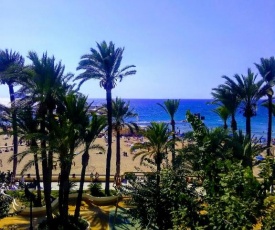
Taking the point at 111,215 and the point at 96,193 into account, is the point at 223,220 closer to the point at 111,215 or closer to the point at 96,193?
the point at 111,215

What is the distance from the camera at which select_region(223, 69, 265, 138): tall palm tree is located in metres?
24.5

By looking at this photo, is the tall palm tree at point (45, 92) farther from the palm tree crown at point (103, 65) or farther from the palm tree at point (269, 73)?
the palm tree at point (269, 73)

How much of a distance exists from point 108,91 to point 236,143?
10.7 metres

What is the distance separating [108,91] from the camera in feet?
74.8

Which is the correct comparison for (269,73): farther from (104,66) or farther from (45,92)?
(45,92)

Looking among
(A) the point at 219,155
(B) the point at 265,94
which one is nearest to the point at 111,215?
(A) the point at 219,155

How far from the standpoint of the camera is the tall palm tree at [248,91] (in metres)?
24.5

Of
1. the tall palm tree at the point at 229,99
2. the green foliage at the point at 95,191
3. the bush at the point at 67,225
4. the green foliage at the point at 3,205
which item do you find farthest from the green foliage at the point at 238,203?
the tall palm tree at the point at 229,99

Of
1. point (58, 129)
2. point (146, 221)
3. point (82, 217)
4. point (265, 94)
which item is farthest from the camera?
point (265, 94)

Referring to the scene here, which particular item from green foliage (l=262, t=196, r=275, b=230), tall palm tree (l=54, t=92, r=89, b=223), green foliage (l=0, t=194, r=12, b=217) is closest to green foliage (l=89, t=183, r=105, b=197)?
tall palm tree (l=54, t=92, r=89, b=223)

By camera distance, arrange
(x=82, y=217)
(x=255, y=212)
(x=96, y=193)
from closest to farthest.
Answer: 1. (x=255, y=212)
2. (x=82, y=217)
3. (x=96, y=193)

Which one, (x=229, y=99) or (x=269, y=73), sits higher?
(x=269, y=73)

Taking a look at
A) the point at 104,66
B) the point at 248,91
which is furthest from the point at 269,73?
the point at 104,66

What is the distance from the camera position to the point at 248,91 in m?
24.4
